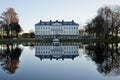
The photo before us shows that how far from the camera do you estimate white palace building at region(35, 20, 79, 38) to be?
356 ft

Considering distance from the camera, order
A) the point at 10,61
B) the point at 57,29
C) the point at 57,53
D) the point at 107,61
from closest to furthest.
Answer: the point at 107,61
the point at 10,61
the point at 57,53
the point at 57,29

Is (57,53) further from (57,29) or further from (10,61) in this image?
(57,29)

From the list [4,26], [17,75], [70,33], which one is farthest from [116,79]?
[70,33]

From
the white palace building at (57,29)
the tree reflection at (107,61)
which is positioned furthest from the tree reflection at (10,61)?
the white palace building at (57,29)

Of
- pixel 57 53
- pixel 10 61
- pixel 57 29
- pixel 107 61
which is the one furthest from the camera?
pixel 57 29

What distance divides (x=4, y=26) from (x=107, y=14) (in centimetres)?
2742

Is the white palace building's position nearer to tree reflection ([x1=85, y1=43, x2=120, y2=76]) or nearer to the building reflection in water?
the building reflection in water

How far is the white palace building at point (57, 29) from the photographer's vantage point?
109 m

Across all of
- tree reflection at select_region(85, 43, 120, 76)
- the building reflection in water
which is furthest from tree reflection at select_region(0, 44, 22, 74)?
tree reflection at select_region(85, 43, 120, 76)

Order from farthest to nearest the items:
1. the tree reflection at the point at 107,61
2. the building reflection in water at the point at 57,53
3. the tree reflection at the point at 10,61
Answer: the building reflection in water at the point at 57,53 → the tree reflection at the point at 10,61 → the tree reflection at the point at 107,61

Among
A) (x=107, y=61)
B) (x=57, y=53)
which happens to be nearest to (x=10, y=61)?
(x=107, y=61)

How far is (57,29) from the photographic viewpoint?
11025 centimetres

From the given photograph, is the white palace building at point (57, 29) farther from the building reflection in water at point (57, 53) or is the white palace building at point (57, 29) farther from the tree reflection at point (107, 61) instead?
the tree reflection at point (107, 61)

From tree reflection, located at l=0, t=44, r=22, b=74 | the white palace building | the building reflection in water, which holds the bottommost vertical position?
the building reflection in water
